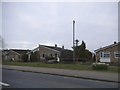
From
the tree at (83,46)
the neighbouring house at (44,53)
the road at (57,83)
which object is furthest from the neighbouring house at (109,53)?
the road at (57,83)

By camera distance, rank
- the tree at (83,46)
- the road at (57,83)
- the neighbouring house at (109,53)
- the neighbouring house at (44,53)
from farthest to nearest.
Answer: the neighbouring house at (44,53) < the tree at (83,46) < the neighbouring house at (109,53) < the road at (57,83)

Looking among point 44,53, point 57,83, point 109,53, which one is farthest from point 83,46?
point 57,83

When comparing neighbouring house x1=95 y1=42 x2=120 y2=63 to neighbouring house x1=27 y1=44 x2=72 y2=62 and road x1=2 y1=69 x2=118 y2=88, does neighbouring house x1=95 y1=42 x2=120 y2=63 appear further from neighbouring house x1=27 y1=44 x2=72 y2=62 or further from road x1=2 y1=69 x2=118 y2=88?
road x1=2 y1=69 x2=118 y2=88

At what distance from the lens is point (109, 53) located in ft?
194

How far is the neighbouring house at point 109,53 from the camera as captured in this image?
5765cm

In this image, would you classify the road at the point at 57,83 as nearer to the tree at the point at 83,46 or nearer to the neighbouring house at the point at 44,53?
the tree at the point at 83,46

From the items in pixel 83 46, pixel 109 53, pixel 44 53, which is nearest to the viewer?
pixel 109 53

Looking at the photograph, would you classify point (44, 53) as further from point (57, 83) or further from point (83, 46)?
point (57, 83)

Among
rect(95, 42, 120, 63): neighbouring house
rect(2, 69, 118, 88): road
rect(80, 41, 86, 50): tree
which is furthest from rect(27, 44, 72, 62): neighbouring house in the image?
rect(2, 69, 118, 88): road

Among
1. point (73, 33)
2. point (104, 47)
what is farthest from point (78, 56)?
point (73, 33)

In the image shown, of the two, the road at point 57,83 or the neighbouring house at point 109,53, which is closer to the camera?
the road at point 57,83

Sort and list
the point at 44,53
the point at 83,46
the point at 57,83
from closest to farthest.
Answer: the point at 57,83
the point at 83,46
the point at 44,53

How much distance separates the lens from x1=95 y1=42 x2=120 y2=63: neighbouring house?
57650 millimetres

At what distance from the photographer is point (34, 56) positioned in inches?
2948
